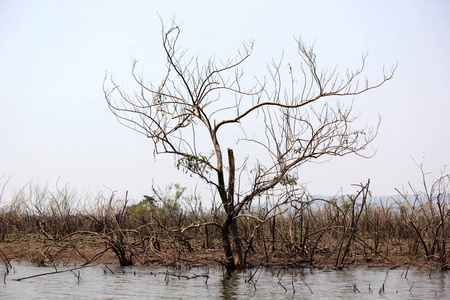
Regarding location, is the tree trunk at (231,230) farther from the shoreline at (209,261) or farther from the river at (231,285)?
the shoreline at (209,261)

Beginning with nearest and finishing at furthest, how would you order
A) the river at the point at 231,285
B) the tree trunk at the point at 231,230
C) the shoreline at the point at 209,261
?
the river at the point at 231,285 → the tree trunk at the point at 231,230 → the shoreline at the point at 209,261

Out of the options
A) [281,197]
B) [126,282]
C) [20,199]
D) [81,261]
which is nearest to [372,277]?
[281,197]

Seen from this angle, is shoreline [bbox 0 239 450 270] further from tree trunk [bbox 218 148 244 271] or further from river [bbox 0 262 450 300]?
tree trunk [bbox 218 148 244 271]

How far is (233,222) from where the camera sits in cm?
1022

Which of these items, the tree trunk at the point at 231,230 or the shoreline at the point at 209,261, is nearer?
the tree trunk at the point at 231,230

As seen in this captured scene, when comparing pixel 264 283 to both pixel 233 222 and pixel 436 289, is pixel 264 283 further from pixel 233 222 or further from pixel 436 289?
pixel 436 289

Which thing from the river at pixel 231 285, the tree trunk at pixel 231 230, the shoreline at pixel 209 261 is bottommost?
the river at pixel 231 285

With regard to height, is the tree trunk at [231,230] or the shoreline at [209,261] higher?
the tree trunk at [231,230]

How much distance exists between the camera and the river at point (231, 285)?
8.74m

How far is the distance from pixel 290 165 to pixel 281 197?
695mm

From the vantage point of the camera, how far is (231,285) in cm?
952

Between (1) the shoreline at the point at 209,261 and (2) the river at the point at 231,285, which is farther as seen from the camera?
(1) the shoreline at the point at 209,261

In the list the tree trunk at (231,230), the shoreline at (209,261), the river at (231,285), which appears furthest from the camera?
the shoreline at (209,261)

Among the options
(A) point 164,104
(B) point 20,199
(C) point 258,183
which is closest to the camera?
(C) point 258,183
